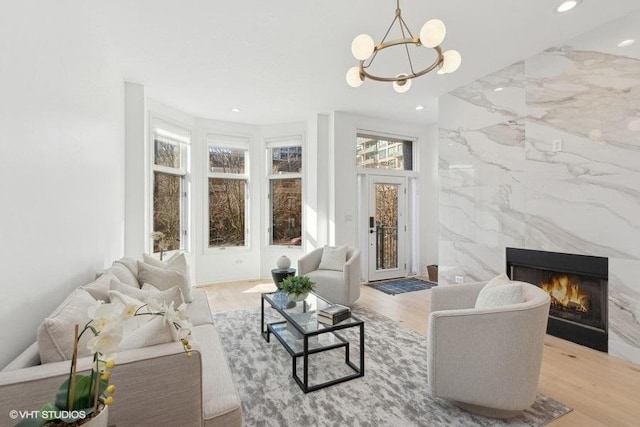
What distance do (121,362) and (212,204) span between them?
461 centimetres

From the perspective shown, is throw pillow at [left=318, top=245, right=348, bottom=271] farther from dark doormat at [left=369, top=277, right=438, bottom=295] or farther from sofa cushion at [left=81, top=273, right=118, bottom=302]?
sofa cushion at [left=81, top=273, right=118, bottom=302]

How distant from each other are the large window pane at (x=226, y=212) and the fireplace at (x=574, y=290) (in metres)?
4.52

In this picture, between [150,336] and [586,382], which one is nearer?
[150,336]

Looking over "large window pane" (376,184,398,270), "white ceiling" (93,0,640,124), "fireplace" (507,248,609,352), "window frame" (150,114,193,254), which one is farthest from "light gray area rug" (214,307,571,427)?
"white ceiling" (93,0,640,124)

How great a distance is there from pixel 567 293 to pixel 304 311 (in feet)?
9.19

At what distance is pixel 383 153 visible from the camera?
5.86 metres

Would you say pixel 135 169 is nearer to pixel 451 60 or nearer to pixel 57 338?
pixel 57 338

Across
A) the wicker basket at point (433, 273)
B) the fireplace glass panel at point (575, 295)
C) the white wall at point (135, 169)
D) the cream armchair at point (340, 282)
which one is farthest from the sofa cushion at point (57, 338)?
the wicker basket at point (433, 273)

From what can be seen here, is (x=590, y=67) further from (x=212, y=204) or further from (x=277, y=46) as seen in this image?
(x=212, y=204)

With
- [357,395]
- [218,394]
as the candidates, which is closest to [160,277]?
[218,394]

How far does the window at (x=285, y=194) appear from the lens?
5773mm

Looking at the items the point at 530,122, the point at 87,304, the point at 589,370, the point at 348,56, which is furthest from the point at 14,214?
the point at 530,122

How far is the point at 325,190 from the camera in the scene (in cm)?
536

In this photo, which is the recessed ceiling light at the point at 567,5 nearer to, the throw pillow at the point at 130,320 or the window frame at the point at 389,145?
the window frame at the point at 389,145
